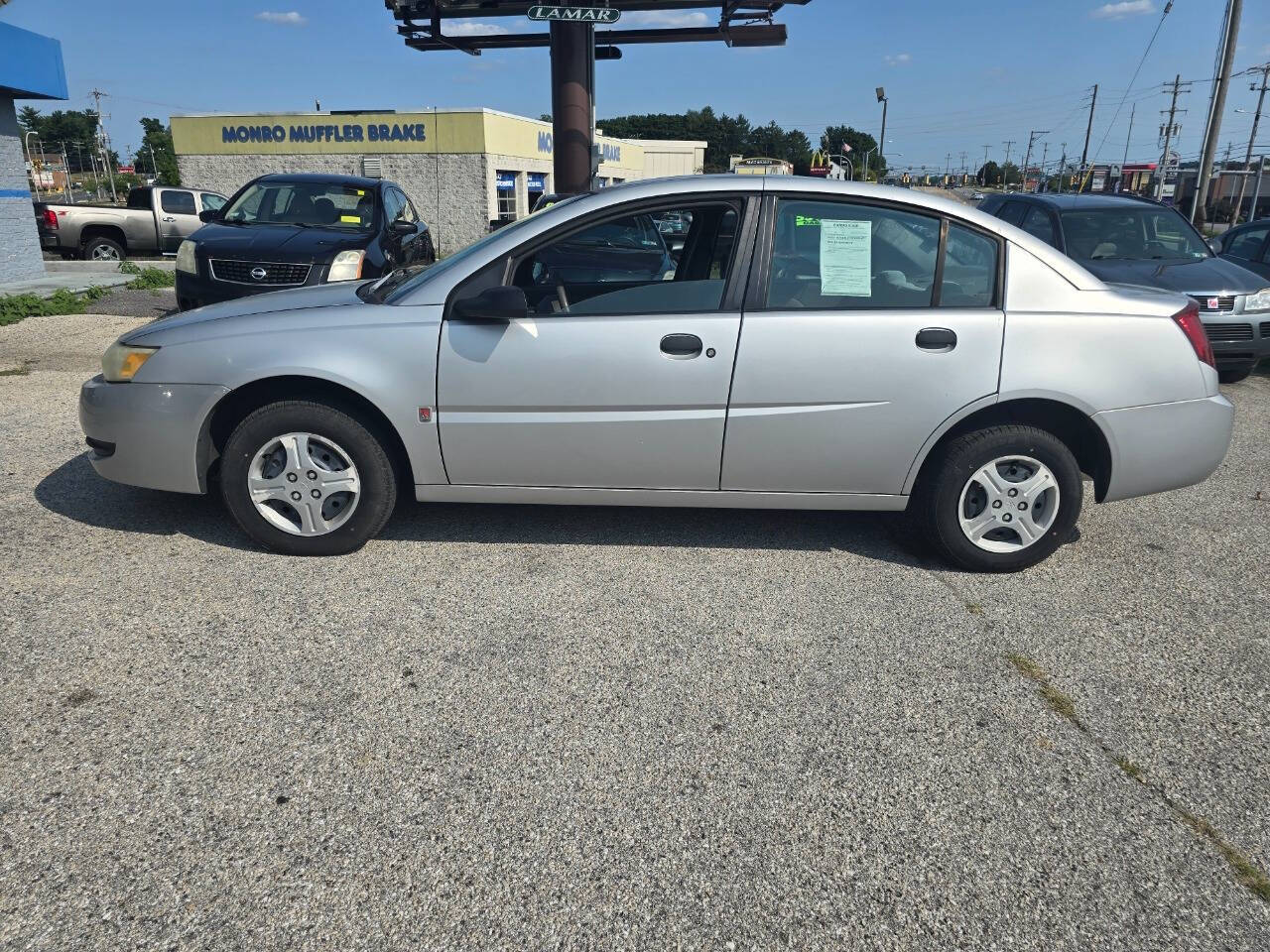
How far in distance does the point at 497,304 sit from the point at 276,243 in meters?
5.84

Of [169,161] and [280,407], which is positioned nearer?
[280,407]

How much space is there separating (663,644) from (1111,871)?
64.8 inches

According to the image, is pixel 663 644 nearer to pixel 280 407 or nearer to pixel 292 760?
pixel 292 760

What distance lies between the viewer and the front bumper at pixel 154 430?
4113 millimetres

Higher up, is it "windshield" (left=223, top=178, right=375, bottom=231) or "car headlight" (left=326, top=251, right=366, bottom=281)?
"windshield" (left=223, top=178, right=375, bottom=231)

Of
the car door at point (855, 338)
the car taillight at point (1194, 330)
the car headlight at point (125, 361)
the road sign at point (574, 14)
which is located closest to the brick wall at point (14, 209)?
the road sign at point (574, 14)

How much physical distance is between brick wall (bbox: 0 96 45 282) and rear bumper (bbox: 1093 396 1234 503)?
1603 cm

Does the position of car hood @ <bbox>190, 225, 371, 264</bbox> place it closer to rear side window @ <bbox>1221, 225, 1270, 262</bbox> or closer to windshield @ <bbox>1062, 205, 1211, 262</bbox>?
windshield @ <bbox>1062, 205, 1211, 262</bbox>

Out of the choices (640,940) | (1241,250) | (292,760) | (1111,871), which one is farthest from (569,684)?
(1241,250)

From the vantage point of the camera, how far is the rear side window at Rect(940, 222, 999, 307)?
409 centimetres

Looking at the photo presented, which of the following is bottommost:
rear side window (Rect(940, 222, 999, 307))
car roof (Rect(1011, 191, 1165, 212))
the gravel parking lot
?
the gravel parking lot

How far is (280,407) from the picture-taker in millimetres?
4070

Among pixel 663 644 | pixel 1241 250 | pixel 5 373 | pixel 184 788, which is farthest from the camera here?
pixel 1241 250

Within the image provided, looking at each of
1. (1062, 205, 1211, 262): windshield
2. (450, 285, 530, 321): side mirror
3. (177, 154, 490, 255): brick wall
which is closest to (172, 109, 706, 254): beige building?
(177, 154, 490, 255): brick wall
